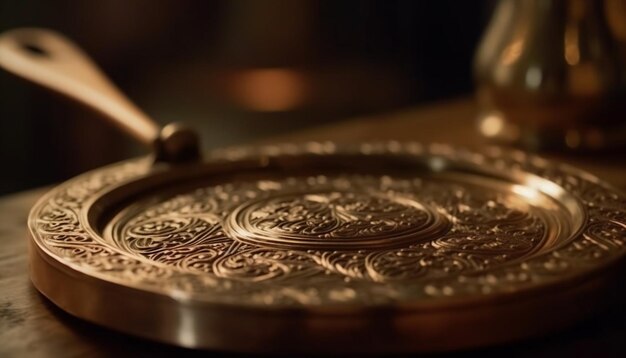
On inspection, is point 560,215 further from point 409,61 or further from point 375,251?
point 409,61

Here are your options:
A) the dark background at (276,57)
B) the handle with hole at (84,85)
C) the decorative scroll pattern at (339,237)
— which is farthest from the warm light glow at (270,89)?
the decorative scroll pattern at (339,237)

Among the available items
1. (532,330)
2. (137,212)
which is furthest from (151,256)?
(532,330)

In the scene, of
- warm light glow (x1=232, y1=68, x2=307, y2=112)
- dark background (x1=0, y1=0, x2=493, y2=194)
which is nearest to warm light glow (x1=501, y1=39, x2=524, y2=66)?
dark background (x1=0, y1=0, x2=493, y2=194)

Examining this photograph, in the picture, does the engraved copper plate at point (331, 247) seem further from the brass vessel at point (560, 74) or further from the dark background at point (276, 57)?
the dark background at point (276, 57)

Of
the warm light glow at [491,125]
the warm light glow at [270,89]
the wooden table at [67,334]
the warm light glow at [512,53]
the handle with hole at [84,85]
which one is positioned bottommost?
the warm light glow at [270,89]

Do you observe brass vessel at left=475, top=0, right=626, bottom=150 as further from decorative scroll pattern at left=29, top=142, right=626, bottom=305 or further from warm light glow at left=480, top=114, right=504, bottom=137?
decorative scroll pattern at left=29, top=142, right=626, bottom=305

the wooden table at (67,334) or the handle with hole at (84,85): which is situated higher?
the handle with hole at (84,85)

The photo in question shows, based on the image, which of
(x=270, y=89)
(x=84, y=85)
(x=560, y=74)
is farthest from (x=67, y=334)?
(x=270, y=89)

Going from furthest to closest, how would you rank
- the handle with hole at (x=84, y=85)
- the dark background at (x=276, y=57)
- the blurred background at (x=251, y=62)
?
the dark background at (x=276, y=57), the blurred background at (x=251, y=62), the handle with hole at (x=84, y=85)
